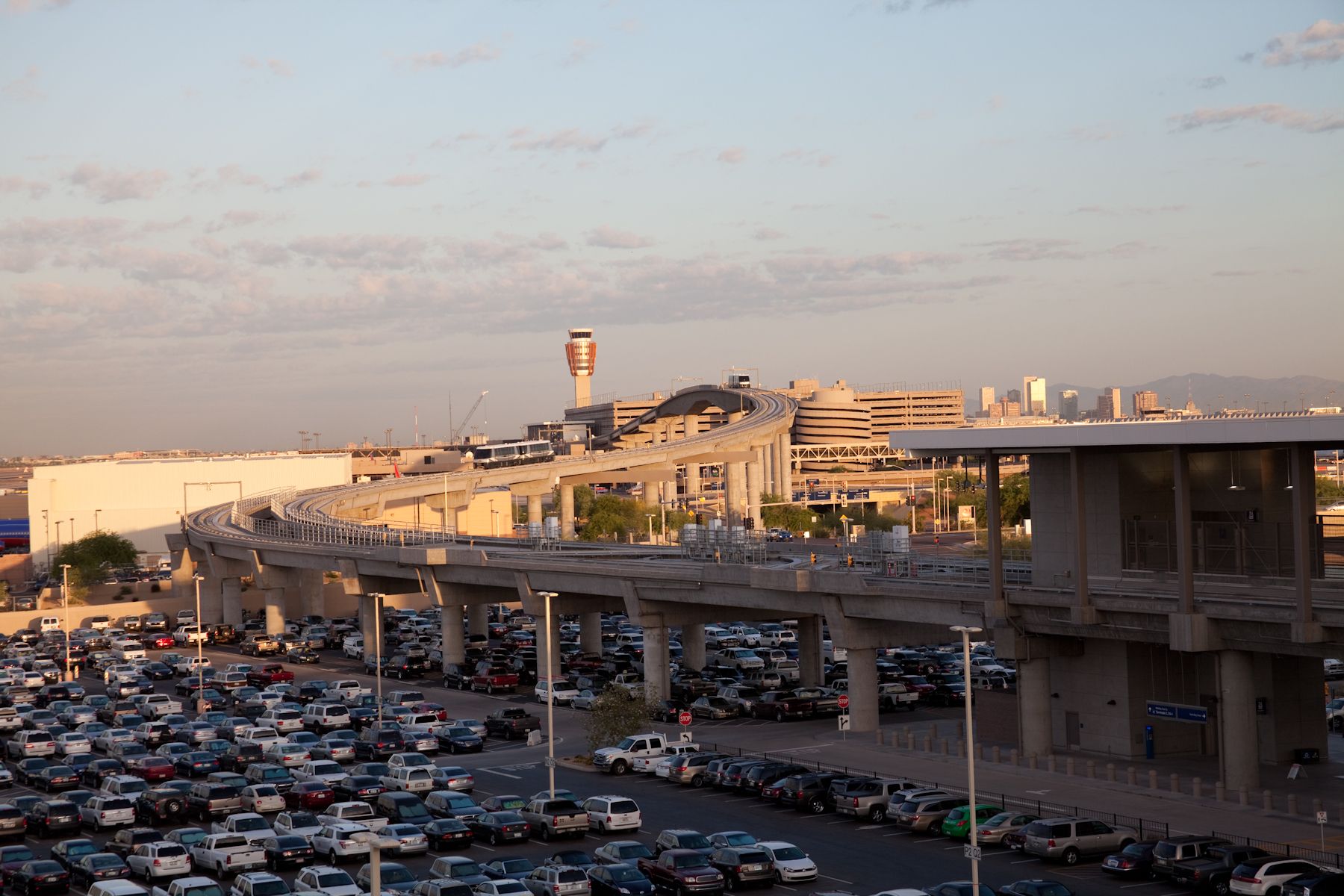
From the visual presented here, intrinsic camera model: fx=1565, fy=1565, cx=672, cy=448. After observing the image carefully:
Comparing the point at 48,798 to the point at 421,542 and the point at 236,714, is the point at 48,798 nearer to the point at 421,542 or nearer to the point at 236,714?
the point at 236,714

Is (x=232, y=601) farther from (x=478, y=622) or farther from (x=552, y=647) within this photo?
(x=552, y=647)

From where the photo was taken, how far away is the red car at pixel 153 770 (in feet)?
185

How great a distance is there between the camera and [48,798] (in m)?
53.5

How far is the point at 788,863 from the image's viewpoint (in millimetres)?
38688

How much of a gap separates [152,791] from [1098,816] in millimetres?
29265

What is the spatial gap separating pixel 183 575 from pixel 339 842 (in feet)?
327

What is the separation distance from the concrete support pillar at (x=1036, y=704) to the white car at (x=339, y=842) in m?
25.8

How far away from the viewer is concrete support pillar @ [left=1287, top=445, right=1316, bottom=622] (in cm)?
4516

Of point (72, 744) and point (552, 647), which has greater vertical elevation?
point (552, 647)

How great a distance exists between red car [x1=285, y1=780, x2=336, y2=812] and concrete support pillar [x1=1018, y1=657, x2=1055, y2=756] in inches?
982

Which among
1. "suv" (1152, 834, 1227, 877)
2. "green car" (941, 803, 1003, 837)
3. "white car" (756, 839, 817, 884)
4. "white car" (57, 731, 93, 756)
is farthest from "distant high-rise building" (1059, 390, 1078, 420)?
"white car" (57, 731, 93, 756)

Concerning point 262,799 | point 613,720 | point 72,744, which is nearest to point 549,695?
point 613,720

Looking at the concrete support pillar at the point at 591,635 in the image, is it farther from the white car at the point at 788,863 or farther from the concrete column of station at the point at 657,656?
the white car at the point at 788,863

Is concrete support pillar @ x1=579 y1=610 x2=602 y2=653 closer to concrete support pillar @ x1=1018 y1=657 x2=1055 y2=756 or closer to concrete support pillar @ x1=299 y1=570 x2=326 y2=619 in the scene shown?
concrete support pillar @ x1=299 y1=570 x2=326 y2=619
